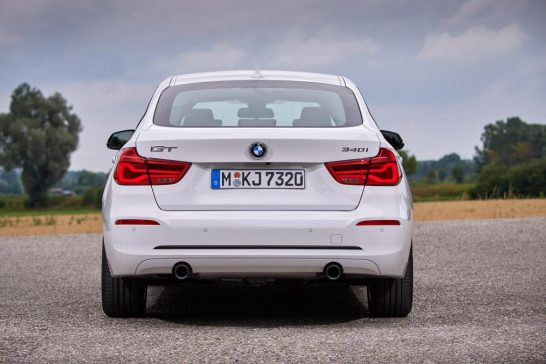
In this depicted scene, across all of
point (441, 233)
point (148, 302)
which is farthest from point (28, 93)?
point (148, 302)

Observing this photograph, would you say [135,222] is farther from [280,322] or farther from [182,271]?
[280,322]

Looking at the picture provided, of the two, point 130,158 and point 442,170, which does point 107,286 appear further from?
point 442,170

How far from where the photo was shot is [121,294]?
6.37 meters

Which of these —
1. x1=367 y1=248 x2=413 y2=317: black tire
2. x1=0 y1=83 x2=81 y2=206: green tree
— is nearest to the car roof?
x1=367 y1=248 x2=413 y2=317: black tire

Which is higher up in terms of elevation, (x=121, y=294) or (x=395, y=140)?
(x=395, y=140)

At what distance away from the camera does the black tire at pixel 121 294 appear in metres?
6.30

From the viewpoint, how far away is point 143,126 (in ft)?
20.0

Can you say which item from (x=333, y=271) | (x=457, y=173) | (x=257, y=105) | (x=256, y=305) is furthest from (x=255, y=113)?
(x=457, y=173)

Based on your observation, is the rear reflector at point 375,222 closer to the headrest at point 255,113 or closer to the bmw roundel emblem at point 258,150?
the bmw roundel emblem at point 258,150

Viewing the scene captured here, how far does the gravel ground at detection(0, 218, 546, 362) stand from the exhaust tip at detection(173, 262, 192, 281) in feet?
1.27

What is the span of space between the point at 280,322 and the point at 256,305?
3.58ft

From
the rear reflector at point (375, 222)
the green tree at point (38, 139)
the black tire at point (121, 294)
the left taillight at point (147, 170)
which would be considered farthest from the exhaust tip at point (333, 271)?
the green tree at point (38, 139)

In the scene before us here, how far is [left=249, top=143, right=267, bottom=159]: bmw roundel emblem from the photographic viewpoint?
569cm

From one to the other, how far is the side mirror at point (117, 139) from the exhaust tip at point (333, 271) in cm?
198
